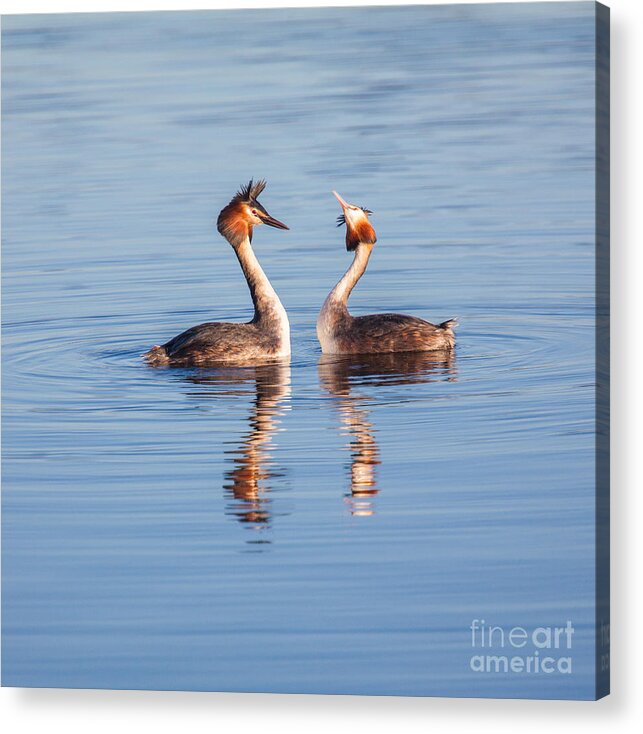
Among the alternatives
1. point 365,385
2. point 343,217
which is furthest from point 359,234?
point 365,385

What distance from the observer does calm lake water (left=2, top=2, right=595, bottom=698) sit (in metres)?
10.6

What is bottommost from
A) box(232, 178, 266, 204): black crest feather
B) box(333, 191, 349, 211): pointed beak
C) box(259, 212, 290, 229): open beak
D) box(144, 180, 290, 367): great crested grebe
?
box(144, 180, 290, 367): great crested grebe

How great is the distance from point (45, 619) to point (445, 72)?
316 cm

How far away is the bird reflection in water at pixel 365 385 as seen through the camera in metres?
10.9

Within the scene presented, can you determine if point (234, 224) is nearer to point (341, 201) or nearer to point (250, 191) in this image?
point (250, 191)

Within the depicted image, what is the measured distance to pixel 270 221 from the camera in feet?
38.4

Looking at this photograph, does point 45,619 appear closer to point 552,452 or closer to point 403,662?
point 403,662

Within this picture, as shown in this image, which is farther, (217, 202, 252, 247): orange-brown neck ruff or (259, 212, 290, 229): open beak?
(259, 212, 290, 229): open beak

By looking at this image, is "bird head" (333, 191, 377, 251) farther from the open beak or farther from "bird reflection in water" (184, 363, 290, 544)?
"bird reflection in water" (184, 363, 290, 544)

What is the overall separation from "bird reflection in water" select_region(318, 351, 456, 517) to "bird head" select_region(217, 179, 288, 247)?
885 mm

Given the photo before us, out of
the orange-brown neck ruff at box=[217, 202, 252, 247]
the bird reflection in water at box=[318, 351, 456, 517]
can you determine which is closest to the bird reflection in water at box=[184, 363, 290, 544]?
the bird reflection in water at box=[318, 351, 456, 517]

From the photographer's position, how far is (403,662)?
10578mm

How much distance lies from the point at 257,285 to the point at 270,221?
1.10 ft

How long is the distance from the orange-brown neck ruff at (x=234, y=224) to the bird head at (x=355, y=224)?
492 mm
